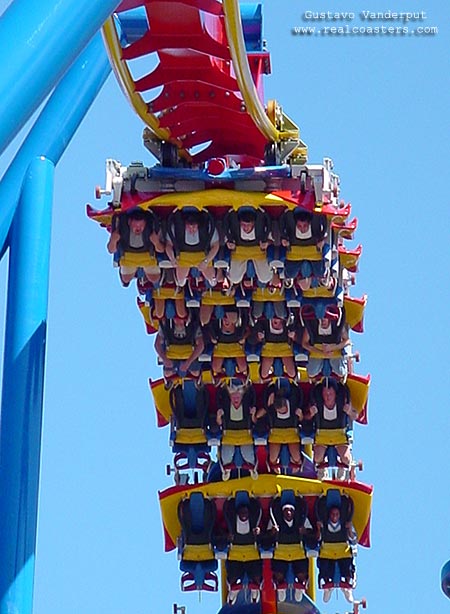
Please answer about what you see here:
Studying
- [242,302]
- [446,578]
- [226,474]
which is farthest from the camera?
[226,474]

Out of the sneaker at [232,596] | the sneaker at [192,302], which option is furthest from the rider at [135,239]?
the sneaker at [232,596]

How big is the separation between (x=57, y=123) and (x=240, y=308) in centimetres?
179

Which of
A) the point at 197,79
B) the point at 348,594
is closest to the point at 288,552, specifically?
the point at 348,594

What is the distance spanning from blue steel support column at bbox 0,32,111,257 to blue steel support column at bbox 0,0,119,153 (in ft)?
16.0

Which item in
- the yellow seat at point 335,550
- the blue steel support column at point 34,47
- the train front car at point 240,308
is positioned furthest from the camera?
the yellow seat at point 335,550

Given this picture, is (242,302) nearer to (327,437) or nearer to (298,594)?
(327,437)

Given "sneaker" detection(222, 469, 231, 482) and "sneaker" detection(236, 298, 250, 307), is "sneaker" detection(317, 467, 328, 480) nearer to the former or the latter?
"sneaker" detection(222, 469, 231, 482)

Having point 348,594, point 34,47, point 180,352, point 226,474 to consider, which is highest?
point 180,352

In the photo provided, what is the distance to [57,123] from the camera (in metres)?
13.3

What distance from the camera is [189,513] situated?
14273 mm

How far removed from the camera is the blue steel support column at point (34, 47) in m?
7.56

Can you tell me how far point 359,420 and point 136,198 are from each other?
307 centimetres

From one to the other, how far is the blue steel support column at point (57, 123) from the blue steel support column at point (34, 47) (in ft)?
16.0

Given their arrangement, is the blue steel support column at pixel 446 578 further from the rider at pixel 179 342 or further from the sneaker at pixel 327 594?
the sneaker at pixel 327 594
